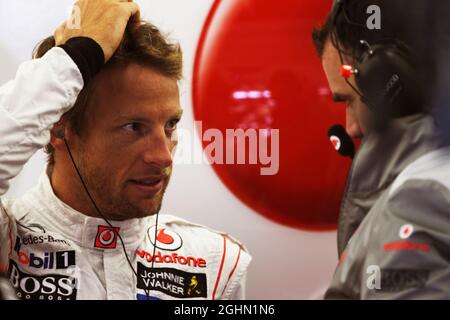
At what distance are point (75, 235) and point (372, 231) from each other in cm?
67

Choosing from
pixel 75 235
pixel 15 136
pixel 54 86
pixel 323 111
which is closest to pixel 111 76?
pixel 54 86

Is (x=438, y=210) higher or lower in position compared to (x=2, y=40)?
Result: lower

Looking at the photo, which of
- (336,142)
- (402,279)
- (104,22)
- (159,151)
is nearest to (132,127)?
(159,151)

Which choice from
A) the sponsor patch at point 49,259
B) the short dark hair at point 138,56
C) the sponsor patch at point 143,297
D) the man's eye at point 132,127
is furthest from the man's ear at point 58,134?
the sponsor patch at point 143,297

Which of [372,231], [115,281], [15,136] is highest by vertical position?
[15,136]

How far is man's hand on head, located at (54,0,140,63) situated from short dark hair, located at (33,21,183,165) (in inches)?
1.1

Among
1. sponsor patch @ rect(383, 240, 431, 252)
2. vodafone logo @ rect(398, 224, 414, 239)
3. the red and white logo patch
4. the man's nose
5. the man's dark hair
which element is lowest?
the red and white logo patch

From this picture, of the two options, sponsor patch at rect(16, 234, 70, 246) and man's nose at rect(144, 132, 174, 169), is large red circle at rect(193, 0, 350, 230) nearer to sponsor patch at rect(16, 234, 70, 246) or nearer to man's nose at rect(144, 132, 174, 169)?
man's nose at rect(144, 132, 174, 169)

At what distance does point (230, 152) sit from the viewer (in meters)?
1.43

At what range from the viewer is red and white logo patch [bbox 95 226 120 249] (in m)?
1.40

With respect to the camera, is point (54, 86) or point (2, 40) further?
point (2, 40)

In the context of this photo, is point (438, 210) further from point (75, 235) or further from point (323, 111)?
point (75, 235)

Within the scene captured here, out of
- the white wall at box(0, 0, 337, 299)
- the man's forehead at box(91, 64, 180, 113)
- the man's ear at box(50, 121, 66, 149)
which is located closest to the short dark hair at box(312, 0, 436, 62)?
the white wall at box(0, 0, 337, 299)

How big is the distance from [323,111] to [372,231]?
30 cm
